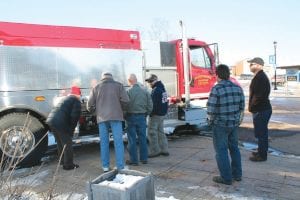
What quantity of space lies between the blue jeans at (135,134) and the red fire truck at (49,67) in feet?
4.12

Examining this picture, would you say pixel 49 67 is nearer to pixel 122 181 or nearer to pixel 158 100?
pixel 158 100

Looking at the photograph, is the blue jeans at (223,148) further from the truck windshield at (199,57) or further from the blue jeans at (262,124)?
the truck windshield at (199,57)

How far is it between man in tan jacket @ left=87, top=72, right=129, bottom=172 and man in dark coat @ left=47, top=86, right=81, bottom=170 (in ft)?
1.32

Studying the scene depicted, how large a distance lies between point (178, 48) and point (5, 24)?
4595 millimetres

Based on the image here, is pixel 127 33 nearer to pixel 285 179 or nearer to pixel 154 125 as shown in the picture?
pixel 154 125

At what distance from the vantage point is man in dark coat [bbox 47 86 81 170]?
7070 mm

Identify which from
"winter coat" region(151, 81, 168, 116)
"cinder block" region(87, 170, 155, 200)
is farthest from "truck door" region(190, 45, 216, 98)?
"cinder block" region(87, 170, 155, 200)

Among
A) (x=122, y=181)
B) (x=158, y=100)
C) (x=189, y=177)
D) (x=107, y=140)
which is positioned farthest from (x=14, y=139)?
(x=122, y=181)

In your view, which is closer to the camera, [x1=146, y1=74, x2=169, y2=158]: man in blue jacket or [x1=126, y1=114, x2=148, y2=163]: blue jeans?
[x1=126, y1=114, x2=148, y2=163]: blue jeans

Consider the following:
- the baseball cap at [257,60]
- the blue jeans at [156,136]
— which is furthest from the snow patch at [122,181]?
the baseball cap at [257,60]

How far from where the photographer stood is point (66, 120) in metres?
7.13

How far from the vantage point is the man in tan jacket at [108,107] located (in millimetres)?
6734

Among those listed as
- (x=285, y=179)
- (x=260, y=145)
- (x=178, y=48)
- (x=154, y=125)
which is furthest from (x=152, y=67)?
(x=285, y=179)

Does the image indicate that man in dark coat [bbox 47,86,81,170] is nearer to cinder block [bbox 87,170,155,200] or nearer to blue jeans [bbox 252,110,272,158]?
blue jeans [bbox 252,110,272,158]
